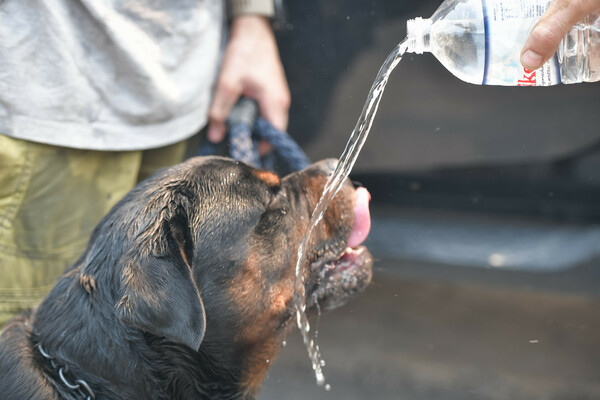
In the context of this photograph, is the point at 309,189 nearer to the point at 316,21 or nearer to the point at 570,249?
the point at 316,21

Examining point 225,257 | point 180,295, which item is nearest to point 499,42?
point 225,257

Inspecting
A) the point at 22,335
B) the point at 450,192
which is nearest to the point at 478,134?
the point at 450,192

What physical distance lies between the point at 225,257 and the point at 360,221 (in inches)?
27.9

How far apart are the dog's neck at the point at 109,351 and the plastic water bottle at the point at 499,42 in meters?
1.31

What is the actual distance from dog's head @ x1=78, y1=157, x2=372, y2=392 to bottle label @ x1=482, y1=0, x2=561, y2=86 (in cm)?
81

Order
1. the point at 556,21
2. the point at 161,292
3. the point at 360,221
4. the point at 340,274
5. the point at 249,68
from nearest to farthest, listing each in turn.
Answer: the point at 556,21
the point at 161,292
the point at 340,274
the point at 360,221
the point at 249,68

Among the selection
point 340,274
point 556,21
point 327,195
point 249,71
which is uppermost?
point 556,21

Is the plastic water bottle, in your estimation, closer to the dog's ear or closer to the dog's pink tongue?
the dog's pink tongue

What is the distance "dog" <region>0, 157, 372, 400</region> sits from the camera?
2090mm

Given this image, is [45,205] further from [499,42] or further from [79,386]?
[499,42]

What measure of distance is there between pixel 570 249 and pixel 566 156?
0.41 meters

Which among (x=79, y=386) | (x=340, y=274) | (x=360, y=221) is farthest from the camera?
(x=360, y=221)

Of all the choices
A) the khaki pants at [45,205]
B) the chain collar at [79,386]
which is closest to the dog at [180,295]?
the chain collar at [79,386]

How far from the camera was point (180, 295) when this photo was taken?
2039mm
